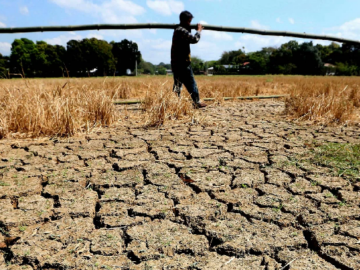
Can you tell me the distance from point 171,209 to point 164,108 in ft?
7.81

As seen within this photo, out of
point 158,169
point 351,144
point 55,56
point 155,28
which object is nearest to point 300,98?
point 351,144

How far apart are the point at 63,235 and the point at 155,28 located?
2.53 metres

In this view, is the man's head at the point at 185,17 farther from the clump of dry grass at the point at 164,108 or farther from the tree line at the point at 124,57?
the tree line at the point at 124,57

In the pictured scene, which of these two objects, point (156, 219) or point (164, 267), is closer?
point (164, 267)

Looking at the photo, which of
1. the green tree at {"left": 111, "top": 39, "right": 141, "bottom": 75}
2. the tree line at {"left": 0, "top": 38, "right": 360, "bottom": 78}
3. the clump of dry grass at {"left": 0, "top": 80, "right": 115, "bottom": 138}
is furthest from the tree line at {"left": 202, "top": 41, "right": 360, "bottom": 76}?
the clump of dry grass at {"left": 0, "top": 80, "right": 115, "bottom": 138}

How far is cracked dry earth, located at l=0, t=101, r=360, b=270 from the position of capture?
128 cm

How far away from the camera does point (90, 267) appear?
120 centimetres

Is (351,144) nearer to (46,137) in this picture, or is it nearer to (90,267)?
(90,267)

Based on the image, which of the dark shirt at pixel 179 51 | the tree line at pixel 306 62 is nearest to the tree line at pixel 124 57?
the tree line at pixel 306 62

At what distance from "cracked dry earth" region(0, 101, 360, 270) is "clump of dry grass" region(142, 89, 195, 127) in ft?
3.24

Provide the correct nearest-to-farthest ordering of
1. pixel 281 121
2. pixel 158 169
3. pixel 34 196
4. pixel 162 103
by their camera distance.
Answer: pixel 34 196 < pixel 158 169 < pixel 162 103 < pixel 281 121

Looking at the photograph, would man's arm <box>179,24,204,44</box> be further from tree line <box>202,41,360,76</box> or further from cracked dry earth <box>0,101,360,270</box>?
tree line <box>202,41,360,76</box>

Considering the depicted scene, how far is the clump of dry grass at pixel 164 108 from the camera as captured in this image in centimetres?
384

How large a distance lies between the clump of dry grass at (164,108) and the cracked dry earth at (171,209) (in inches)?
38.8
